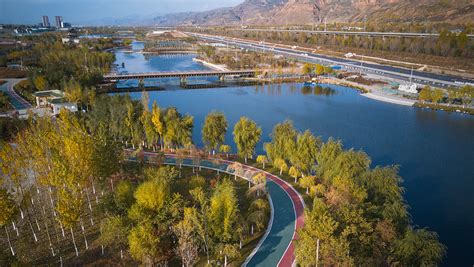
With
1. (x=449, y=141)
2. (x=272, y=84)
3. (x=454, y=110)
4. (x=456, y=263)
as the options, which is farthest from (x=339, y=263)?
(x=272, y=84)

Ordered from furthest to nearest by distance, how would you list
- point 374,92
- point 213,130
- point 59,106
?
point 374,92
point 59,106
point 213,130

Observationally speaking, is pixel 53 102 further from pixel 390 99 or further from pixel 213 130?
pixel 390 99

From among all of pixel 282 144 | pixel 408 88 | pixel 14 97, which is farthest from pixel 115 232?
pixel 408 88

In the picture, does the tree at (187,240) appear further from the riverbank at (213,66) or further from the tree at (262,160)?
the riverbank at (213,66)

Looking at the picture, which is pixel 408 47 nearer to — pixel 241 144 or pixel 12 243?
pixel 241 144

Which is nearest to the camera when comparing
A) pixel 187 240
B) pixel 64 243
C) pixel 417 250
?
pixel 417 250

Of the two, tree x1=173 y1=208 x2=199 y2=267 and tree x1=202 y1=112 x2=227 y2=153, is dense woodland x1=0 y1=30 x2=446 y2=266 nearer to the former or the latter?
tree x1=173 y1=208 x2=199 y2=267
